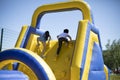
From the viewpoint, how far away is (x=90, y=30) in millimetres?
5426

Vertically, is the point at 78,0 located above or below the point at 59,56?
above

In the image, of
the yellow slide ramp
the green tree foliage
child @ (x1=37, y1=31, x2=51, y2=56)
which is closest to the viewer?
the yellow slide ramp

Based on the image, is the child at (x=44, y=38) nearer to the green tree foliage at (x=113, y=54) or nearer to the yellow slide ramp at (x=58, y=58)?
the yellow slide ramp at (x=58, y=58)

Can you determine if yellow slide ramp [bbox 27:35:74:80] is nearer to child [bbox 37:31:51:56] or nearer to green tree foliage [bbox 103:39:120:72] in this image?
child [bbox 37:31:51:56]

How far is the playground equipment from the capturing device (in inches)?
137

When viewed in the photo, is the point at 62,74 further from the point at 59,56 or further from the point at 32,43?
the point at 32,43

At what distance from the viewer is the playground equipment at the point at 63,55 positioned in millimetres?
3492

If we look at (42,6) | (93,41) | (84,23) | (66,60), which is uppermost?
(42,6)

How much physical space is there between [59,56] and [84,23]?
1129 mm

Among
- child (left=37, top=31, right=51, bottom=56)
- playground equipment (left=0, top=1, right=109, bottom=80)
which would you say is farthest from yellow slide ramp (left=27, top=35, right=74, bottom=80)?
child (left=37, top=31, right=51, bottom=56)

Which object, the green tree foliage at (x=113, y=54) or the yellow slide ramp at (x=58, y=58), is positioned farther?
the green tree foliage at (x=113, y=54)

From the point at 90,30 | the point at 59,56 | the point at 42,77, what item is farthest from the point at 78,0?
the point at 42,77

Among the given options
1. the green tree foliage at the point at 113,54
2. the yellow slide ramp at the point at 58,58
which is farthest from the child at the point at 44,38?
the green tree foliage at the point at 113,54

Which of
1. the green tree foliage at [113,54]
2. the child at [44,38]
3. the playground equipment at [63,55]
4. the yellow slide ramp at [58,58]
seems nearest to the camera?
the playground equipment at [63,55]
